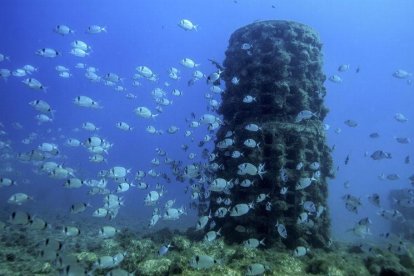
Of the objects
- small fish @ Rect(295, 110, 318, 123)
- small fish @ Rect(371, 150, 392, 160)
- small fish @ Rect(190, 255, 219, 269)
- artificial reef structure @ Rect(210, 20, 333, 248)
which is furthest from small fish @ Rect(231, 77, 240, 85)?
small fish @ Rect(190, 255, 219, 269)

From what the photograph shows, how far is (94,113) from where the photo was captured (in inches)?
7466

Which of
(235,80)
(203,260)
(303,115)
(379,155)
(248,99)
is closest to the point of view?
(203,260)

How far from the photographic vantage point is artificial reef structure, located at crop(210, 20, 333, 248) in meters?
13.1

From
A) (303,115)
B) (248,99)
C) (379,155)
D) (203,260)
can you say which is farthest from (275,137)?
(203,260)

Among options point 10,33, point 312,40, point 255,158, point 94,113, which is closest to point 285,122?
point 255,158

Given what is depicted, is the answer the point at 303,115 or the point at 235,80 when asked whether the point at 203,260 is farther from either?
the point at 235,80

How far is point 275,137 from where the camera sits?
13.8 m

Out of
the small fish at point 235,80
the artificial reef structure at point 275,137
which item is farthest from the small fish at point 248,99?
the small fish at point 235,80

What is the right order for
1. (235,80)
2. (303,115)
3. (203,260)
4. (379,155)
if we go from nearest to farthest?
(203,260)
(303,115)
(235,80)
(379,155)

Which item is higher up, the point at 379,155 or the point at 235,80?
the point at 235,80

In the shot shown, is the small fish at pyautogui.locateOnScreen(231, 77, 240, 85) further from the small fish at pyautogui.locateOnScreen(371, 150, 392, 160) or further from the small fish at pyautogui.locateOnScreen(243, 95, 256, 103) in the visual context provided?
the small fish at pyautogui.locateOnScreen(371, 150, 392, 160)

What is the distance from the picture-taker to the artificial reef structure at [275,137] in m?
13.1

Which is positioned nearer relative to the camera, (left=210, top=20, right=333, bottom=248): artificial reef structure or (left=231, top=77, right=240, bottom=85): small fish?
(left=210, top=20, right=333, bottom=248): artificial reef structure

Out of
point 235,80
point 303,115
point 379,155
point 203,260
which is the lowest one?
point 203,260
